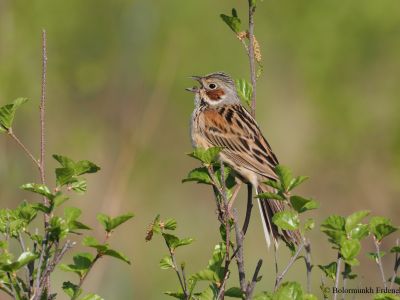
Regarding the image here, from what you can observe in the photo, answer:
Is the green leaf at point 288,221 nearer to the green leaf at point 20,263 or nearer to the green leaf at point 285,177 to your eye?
the green leaf at point 285,177

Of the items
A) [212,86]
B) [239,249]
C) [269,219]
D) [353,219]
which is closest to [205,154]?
[239,249]

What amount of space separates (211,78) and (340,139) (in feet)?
9.82

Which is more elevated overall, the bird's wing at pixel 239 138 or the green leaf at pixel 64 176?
the bird's wing at pixel 239 138

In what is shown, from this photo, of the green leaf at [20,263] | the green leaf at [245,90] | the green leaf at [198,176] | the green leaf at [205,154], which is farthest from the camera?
the green leaf at [245,90]

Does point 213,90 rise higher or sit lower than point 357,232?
higher

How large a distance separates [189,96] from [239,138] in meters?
3.29

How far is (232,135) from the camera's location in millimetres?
4719

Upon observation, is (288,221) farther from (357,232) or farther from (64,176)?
(64,176)

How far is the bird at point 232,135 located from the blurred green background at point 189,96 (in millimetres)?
773

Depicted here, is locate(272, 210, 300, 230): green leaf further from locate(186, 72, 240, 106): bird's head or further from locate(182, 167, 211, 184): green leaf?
locate(186, 72, 240, 106): bird's head

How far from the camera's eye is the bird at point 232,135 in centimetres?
442

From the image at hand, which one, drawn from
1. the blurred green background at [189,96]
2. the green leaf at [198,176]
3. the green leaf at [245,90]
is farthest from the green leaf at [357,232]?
the blurred green background at [189,96]

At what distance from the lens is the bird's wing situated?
4477mm

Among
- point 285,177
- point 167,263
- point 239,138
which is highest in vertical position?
point 239,138
